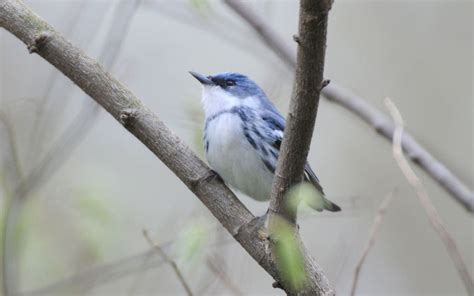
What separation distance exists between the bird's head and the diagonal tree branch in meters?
1.10

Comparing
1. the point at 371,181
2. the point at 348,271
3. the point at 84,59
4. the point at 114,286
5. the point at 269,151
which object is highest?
the point at 84,59

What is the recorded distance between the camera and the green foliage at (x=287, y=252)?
7.93ft

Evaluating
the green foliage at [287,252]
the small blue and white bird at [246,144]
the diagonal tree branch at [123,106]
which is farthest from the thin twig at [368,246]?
the small blue and white bird at [246,144]

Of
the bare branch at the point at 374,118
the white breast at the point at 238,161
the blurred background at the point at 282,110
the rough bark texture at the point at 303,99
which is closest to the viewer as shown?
the rough bark texture at the point at 303,99

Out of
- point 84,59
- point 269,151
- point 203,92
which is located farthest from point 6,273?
point 203,92

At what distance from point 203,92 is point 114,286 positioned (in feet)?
8.95

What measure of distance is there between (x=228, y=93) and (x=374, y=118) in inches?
32.2

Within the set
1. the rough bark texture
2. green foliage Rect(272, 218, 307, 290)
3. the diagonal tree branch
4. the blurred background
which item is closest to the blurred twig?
the blurred background

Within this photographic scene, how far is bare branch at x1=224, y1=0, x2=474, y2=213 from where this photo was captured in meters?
3.35

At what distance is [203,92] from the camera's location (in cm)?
405

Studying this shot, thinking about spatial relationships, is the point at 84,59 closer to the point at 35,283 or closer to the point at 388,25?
the point at 35,283

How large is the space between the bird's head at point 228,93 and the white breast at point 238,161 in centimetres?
23

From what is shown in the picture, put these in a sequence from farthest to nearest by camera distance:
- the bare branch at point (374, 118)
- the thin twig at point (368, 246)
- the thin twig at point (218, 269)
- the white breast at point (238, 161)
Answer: the white breast at point (238, 161)
the bare branch at point (374, 118)
the thin twig at point (218, 269)
the thin twig at point (368, 246)

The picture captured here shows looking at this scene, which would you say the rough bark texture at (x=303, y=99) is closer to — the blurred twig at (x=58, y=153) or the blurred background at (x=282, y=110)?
the blurred twig at (x=58, y=153)
